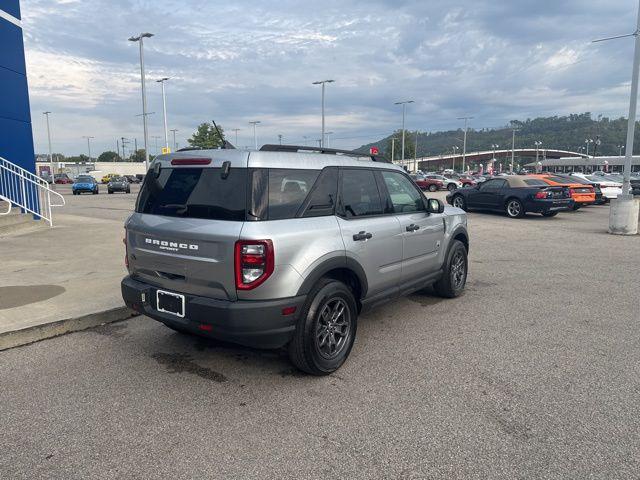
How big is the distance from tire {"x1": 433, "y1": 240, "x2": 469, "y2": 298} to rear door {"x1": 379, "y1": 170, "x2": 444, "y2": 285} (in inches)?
13.3

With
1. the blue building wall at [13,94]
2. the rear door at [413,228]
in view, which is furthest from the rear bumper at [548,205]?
the blue building wall at [13,94]

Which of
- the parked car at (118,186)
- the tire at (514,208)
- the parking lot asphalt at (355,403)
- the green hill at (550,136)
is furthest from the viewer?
the green hill at (550,136)

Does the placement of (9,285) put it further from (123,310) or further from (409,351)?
(409,351)

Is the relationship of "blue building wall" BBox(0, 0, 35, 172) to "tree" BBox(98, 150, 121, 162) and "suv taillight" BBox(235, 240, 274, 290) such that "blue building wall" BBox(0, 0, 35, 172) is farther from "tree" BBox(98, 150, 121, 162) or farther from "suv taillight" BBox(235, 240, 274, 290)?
"tree" BBox(98, 150, 121, 162)

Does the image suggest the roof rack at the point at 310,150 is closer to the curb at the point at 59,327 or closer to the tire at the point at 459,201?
the curb at the point at 59,327

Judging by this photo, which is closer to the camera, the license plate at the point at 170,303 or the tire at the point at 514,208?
the license plate at the point at 170,303

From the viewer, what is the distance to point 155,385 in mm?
3658

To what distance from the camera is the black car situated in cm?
1565

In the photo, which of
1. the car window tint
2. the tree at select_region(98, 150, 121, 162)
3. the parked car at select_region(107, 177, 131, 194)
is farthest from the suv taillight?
the tree at select_region(98, 150, 121, 162)

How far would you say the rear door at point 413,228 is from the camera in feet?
16.1

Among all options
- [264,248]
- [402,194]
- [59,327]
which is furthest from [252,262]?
[59,327]

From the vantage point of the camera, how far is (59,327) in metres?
4.80

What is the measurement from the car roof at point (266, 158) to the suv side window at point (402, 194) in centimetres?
67

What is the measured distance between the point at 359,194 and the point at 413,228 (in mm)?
941
